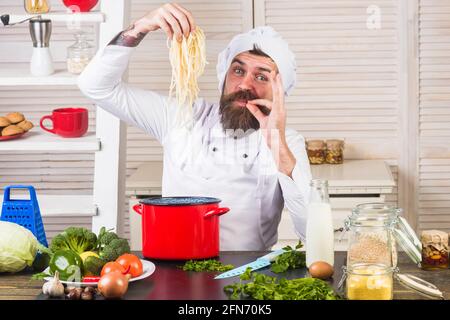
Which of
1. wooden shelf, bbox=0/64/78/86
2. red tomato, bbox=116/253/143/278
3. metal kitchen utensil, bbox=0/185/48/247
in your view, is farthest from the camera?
wooden shelf, bbox=0/64/78/86

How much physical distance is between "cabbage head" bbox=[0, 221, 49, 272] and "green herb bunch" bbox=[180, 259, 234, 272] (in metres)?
0.36

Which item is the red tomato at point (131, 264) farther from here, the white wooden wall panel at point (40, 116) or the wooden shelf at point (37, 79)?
the white wooden wall panel at point (40, 116)

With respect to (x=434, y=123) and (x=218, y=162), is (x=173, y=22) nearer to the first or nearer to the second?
(x=218, y=162)

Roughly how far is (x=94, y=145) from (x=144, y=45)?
0.80 meters

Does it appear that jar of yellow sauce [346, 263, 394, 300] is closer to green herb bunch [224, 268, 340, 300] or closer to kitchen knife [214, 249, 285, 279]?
green herb bunch [224, 268, 340, 300]

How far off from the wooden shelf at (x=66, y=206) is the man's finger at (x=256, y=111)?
2.64 feet

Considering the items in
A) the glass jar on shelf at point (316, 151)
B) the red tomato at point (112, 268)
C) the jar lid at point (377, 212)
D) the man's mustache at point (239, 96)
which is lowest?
the red tomato at point (112, 268)

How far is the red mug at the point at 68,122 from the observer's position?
3488 millimetres

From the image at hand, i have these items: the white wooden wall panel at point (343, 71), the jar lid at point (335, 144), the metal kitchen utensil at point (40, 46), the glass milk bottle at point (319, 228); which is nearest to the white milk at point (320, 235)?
the glass milk bottle at point (319, 228)

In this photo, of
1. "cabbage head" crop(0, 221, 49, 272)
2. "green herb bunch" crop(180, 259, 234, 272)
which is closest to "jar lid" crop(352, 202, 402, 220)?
"green herb bunch" crop(180, 259, 234, 272)

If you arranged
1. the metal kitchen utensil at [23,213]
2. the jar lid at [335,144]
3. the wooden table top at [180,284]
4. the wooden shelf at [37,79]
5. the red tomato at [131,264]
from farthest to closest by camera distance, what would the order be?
the jar lid at [335,144] < the wooden shelf at [37,79] < the metal kitchen utensil at [23,213] < the red tomato at [131,264] < the wooden table top at [180,284]

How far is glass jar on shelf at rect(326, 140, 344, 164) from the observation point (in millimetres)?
3994

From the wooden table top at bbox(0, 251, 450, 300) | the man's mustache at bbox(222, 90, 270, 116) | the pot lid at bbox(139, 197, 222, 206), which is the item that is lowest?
the wooden table top at bbox(0, 251, 450, 300)
